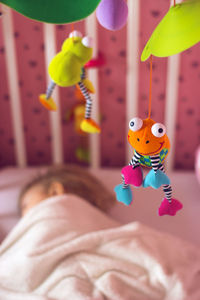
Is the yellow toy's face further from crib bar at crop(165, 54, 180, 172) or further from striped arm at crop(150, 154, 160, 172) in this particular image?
crib bar at crop(165, 54, 180, 172)

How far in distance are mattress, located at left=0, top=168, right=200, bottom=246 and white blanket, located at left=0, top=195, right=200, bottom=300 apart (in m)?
0.19

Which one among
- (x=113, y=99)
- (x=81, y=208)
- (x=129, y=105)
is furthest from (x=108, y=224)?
(x=113, y=99)

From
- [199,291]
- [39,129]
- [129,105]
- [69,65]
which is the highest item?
[69,65]

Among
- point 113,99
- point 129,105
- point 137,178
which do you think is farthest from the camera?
point 113,99

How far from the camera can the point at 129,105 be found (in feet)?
4.77

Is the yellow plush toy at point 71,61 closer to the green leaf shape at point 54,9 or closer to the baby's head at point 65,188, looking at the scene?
the green leaf shape at point 54,9

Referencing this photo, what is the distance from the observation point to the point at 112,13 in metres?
0.50

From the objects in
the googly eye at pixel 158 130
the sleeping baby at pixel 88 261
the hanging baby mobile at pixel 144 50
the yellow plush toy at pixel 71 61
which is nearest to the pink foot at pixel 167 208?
the hanging baby mobile at pixel 144 50

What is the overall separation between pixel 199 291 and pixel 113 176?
71 cm

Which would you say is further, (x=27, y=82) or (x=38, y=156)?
(x=38, y=156)

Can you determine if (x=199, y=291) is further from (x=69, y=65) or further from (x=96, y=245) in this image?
(x=69, y=65)

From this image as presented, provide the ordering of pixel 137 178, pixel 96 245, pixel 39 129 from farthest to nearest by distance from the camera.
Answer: pixel 39 129 → pixel 96 245 → pixel 137 178

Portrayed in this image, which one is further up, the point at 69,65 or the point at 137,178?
the point at 69,65

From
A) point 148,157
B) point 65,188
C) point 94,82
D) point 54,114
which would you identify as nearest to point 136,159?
point 148,157
